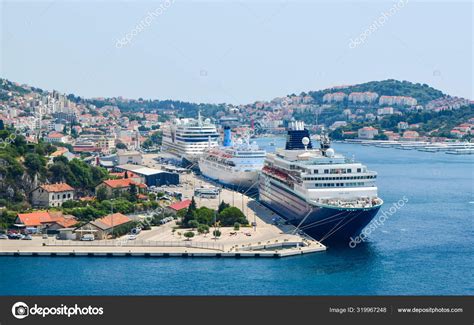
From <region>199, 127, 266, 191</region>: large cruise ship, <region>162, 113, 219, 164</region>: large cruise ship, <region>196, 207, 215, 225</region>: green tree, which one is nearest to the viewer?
<region>196, 207, 215, 225</region>: green tree

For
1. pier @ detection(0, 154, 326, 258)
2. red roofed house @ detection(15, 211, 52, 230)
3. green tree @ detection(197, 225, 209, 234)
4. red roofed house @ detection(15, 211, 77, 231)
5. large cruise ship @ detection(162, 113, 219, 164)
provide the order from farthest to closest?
1. large cruise ship @ detection(162, 113, 219, 164)
2. red roofed house @ detection(15, 211, 52, 230)
3. red roofed house @ detection(15, 211, 77, 231)
4. green tree @ detection(197, 225, 209, 234)
5. pier @ detection(0, 154, 326, 258)

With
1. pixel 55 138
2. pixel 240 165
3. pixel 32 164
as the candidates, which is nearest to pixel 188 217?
pixel 32 164

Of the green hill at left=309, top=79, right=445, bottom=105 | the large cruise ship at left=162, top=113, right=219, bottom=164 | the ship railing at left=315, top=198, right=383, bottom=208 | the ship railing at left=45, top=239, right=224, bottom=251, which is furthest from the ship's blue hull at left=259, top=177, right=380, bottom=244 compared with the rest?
the green hill at left=309, top=79, right=445, bottom=105

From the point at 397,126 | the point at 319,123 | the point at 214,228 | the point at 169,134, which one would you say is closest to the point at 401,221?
the point at 214,228

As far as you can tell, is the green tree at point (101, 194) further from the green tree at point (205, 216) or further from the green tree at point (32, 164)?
the green tree at point (205, 216)

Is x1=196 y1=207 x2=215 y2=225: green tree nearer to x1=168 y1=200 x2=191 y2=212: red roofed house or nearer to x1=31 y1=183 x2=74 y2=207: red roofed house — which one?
x1=168 y1=200 x2=191 y2=212: red roofed house

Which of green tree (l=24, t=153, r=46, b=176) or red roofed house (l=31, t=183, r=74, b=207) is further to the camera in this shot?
green tree (l=24, t=153, r=46, b=176)
